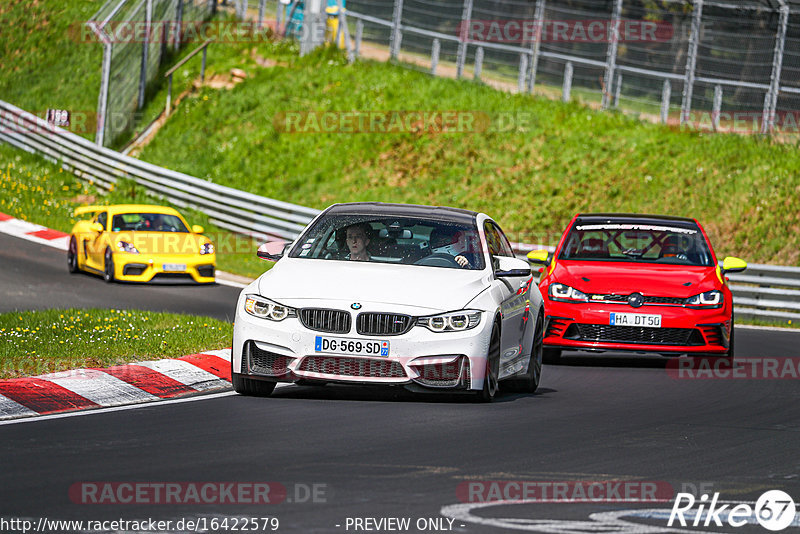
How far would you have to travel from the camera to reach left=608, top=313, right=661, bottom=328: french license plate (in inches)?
537

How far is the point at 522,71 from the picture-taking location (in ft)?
113

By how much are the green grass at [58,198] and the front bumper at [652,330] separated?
13.9 metres

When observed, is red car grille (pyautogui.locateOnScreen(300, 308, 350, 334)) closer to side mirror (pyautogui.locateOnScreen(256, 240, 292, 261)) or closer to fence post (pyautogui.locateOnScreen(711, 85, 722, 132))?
side mirror (pyautogui.locateOnScreen(256, 240, 292, 261))

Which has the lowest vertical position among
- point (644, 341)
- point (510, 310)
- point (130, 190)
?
point (130, 190)

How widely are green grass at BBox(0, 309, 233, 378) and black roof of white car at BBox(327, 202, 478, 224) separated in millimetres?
2146

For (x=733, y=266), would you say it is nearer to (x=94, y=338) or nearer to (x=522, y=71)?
(x=94, y=338)

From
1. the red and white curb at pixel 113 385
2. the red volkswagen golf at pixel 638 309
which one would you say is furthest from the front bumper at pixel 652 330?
the red and white curb at pixel 113 385

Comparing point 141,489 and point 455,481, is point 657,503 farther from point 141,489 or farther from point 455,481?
point 141,489

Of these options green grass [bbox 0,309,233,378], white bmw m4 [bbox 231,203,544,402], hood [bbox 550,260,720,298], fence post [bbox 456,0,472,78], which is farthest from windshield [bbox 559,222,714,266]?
fence post [bbox 456,0,472,78]

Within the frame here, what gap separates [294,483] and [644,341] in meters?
7.22

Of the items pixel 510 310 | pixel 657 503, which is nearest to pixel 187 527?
pixel 657 503

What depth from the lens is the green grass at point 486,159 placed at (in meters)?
28.6

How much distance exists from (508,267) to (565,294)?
314 centimetres

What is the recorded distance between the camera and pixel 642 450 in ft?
28.3
